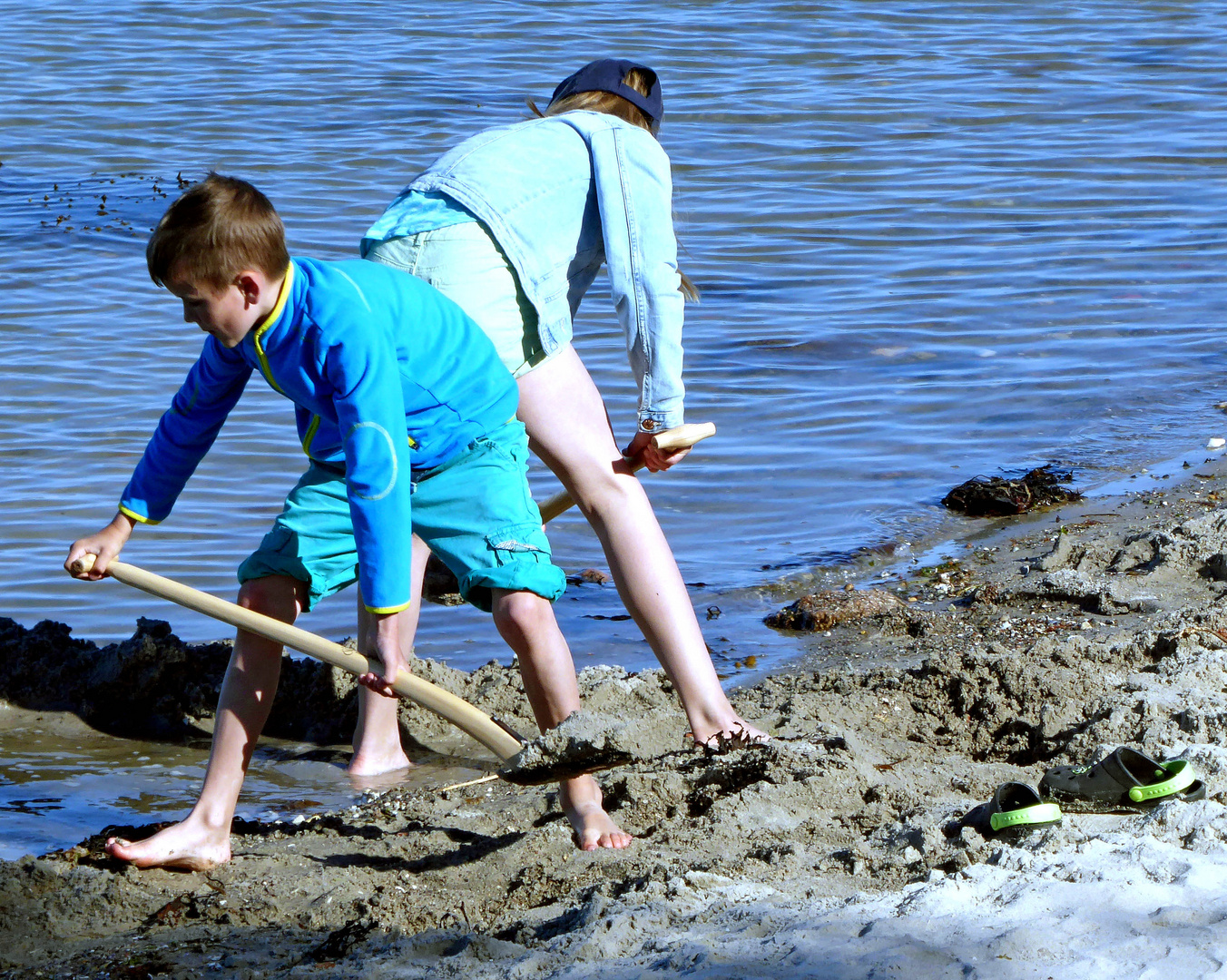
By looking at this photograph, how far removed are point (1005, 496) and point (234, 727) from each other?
3896 mm

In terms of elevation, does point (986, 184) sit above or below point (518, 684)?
above

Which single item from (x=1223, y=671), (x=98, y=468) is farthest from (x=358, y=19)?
(x=1223, y=671)

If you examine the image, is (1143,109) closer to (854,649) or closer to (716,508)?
(716,508)

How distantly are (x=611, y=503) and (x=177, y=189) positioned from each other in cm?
863

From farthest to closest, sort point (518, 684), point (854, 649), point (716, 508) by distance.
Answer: point (716, 508) → point (854, 649) → point (518, 684)

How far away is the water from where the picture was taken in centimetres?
619

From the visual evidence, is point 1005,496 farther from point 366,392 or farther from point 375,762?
point 366,392

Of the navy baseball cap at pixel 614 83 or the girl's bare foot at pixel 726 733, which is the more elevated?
the navy baseball cap at pixel 614 83

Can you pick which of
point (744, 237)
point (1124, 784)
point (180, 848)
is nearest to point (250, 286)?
point (180, 848)

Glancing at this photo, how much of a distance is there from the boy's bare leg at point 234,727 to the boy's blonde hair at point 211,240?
0.77m

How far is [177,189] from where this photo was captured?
36.4 ft

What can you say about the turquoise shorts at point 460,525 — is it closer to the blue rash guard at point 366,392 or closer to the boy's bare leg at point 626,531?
the blue rash guard at point 366,392

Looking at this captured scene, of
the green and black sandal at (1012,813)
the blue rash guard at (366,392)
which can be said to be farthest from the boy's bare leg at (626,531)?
the green and black sandal at (1012,813)

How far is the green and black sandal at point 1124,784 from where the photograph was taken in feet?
9.59
